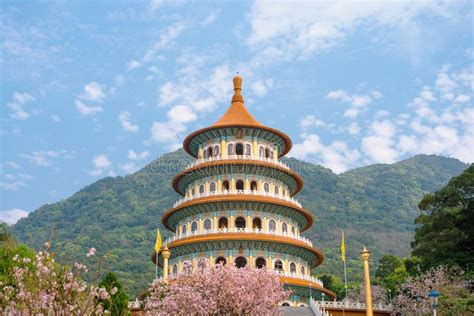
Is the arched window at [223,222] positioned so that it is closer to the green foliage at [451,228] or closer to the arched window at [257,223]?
the arched window at [257,223]

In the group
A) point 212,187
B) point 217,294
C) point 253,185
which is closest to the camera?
point 217,294

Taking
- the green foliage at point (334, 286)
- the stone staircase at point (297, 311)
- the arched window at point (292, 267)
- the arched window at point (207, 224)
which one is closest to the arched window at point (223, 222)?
the arched window at point (207, 224)

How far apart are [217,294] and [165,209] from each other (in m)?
118

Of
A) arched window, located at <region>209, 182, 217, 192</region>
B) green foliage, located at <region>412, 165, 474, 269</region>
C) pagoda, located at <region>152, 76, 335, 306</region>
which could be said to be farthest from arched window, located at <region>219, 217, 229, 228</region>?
green foliage, located at <region>412, 165, 474, 269</region>

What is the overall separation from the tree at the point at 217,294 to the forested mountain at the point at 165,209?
2748 inches

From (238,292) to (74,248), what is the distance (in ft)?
278

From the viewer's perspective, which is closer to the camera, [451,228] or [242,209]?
[242,209]

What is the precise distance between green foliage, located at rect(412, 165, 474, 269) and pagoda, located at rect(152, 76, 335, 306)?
10088 mm

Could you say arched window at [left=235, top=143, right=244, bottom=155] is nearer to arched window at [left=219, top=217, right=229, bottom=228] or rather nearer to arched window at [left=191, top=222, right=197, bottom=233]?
arched window at [left=219, top=217, right=229, bottom=228]

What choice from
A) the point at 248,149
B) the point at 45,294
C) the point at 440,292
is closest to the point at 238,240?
the point at 248,149

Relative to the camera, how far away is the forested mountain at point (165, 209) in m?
120

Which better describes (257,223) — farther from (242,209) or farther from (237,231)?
(237,231)

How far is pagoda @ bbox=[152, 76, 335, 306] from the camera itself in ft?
155

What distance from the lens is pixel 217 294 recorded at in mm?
27922
